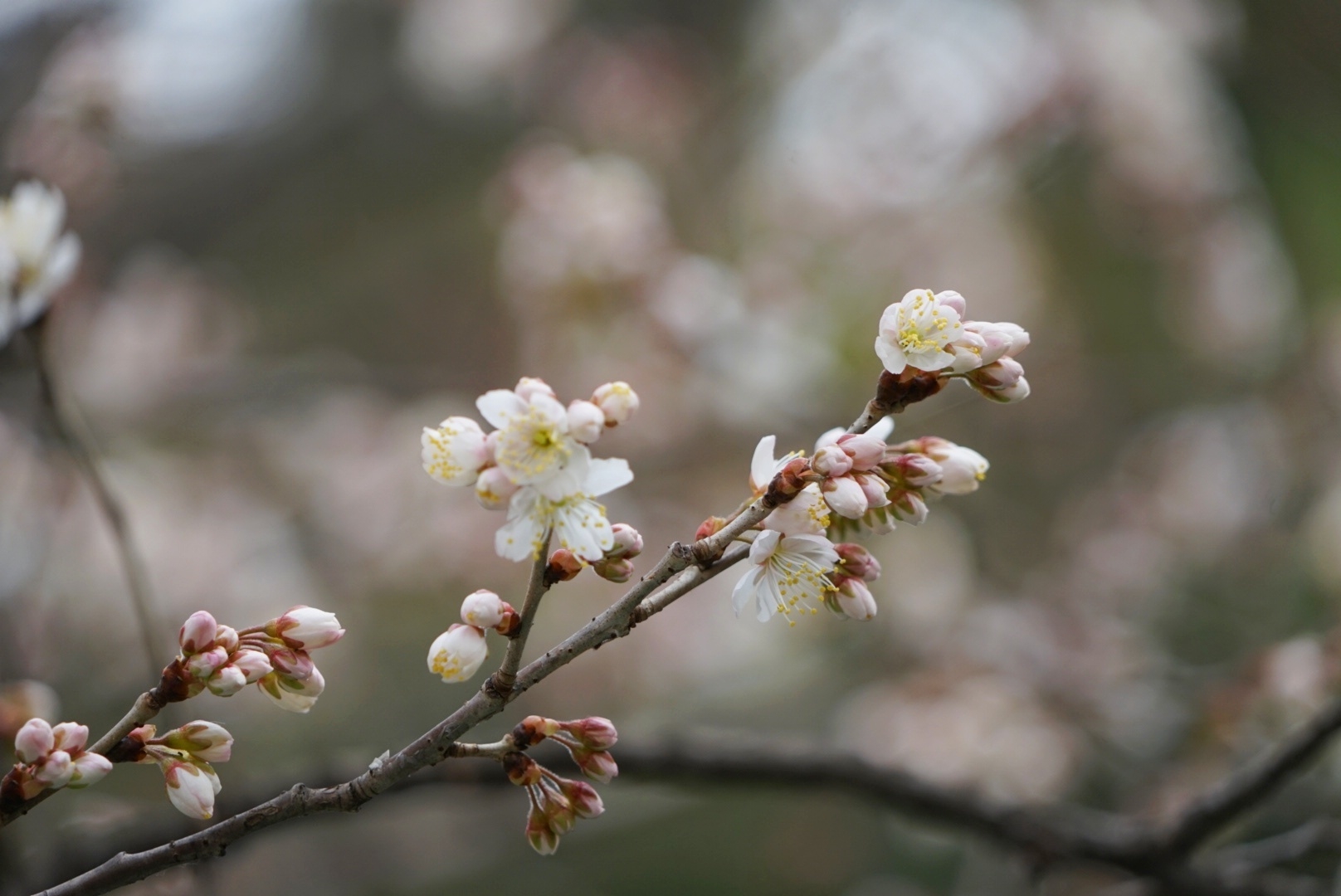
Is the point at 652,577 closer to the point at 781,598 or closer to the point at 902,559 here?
the point at 781,598

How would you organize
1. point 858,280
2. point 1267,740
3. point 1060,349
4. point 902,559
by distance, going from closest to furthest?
1. point 1267,740
2. point 902,559
3. point 858,280
4. point 1060,349

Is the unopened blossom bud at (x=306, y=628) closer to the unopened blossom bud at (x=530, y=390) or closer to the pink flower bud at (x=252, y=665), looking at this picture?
the pink flower bud at (x=252, y=665)

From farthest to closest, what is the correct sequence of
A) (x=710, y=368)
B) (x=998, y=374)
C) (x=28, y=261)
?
(x=710, y=368), (x=28, y=261), (x=998, y=374)

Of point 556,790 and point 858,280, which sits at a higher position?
point 858,280

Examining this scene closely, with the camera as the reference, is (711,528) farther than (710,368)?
No

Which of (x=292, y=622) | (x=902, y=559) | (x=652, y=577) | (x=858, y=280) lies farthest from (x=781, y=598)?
(x=858, y=280)

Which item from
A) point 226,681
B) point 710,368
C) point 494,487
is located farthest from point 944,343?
point 710,368

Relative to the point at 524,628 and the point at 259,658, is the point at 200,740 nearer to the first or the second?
the point at 259,658

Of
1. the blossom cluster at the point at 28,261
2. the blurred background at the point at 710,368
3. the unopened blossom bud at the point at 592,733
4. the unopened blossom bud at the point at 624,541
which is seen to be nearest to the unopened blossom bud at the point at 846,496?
the unopened blossom bud at the point at 624,541
